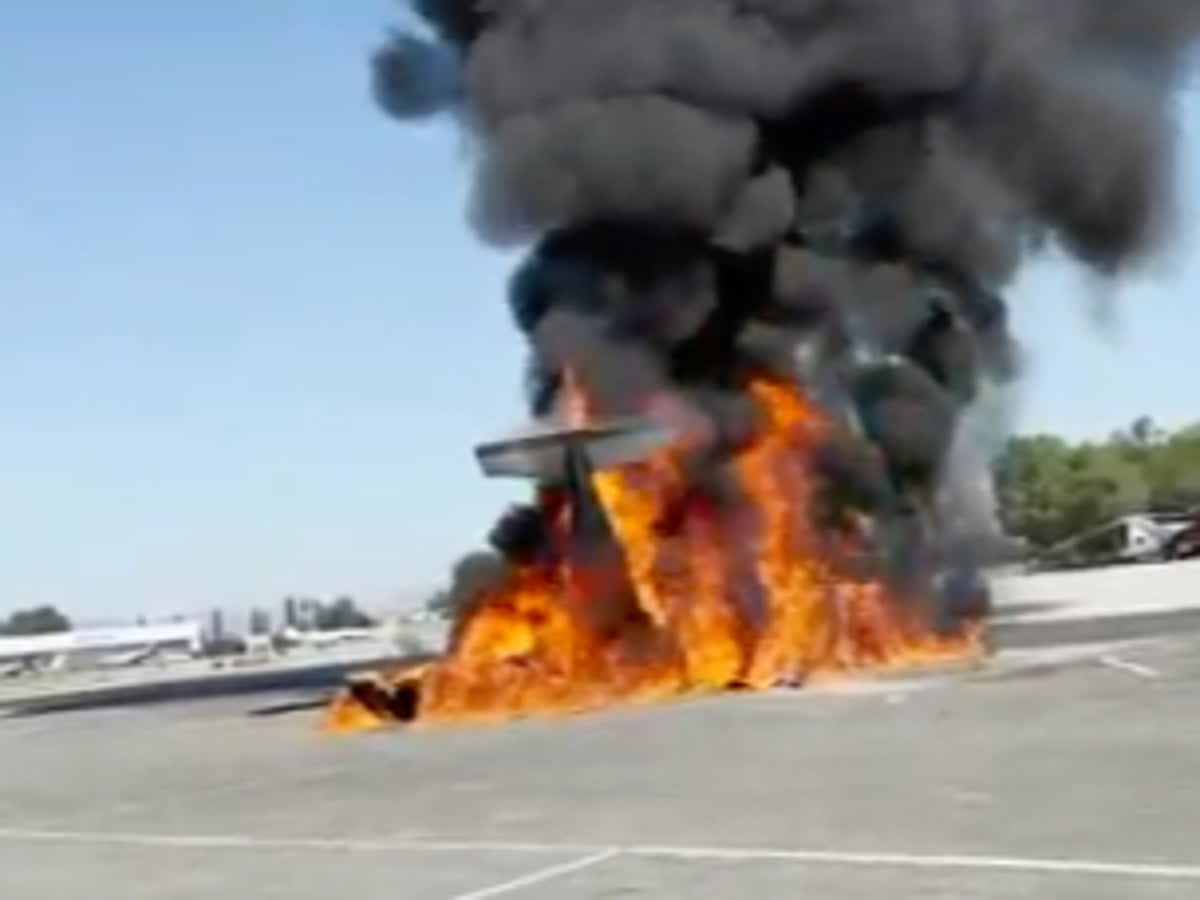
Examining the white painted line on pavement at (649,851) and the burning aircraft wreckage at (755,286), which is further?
the burning aircraft wreckage at (755,286)

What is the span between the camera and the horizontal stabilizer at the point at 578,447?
79.4ft

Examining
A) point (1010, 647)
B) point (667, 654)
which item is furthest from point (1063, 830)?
point (1010, 647)

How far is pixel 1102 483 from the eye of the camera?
9250 cm

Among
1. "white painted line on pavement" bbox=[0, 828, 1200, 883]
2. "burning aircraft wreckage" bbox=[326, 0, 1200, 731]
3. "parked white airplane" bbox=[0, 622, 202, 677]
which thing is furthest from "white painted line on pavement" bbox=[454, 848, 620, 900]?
"parked white airplane" bbox=[0, 622, 202, 677]

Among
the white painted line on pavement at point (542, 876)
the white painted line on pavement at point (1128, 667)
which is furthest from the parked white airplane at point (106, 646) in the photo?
the white painted line on pavement at point (542, 876)

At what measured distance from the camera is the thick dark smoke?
986 inches

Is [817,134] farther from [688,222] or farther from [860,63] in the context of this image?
[688,222]

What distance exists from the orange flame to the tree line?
53.1m

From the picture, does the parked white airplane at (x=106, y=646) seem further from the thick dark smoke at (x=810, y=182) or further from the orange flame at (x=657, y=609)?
the orange flame at (x=657, y=609)

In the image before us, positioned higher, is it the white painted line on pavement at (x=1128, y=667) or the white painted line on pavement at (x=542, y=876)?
the white painted line on pavement at (x=1128, y=667)

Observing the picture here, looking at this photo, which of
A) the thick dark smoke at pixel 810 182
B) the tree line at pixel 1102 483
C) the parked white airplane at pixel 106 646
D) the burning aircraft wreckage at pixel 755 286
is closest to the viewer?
the burning aircraft wreckage at pixel 755 286

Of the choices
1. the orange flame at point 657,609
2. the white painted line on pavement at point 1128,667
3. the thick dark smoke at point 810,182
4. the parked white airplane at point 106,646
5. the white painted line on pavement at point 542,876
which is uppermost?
the thick dark smoke at point 810,182

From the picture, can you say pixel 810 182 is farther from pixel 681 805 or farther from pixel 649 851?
pixel 649 851

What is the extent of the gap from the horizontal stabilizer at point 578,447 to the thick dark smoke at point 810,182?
41 cm
